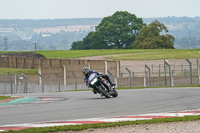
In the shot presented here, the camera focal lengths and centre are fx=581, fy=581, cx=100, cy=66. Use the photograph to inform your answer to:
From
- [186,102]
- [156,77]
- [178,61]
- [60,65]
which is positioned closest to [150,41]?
[178,61]

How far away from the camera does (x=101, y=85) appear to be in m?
20.9

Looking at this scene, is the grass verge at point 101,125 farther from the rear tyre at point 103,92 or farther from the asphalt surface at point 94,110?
the rear tyre at point 103,92

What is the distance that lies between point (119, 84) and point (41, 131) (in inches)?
1304

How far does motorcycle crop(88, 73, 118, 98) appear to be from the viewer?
67.3ft

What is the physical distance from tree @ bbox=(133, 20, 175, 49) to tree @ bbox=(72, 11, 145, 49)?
1712 cm

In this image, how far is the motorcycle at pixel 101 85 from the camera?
67.3 feet

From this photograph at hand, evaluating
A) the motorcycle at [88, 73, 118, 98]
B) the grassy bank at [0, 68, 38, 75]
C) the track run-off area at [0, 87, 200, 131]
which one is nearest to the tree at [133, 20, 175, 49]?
the grassy bank at [0, 68, 38, 75]

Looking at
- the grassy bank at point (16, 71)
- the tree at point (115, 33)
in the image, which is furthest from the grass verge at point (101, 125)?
the tree at point (115, 33)

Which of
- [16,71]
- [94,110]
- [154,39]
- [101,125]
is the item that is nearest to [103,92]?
[94,110]

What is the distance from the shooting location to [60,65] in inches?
2470

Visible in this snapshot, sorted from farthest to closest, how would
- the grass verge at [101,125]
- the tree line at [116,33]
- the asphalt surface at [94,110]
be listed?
the tree line at [116,33] < the asphalt surface at [94,110] < the grass verge at [101,125]

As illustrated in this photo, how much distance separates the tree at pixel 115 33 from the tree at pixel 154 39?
1712 cm

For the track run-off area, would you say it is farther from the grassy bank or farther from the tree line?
the tree line

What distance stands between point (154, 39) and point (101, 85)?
9519 centimetres
